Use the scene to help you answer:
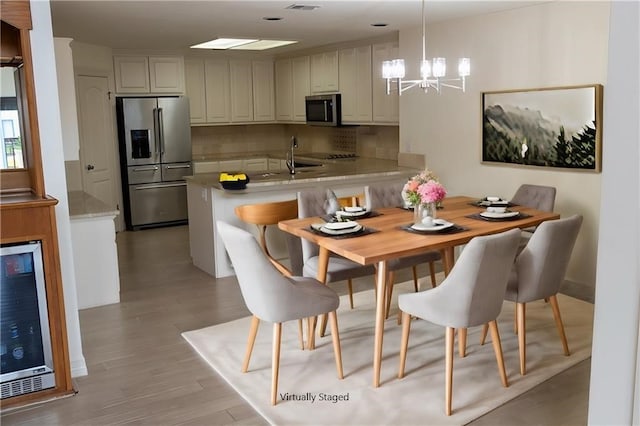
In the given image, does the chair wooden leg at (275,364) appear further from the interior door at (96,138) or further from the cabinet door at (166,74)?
the cabinet door at (166,74)

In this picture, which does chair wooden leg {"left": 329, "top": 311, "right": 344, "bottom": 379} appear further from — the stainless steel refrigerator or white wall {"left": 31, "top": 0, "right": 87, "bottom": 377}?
the stainless steel refrigerator

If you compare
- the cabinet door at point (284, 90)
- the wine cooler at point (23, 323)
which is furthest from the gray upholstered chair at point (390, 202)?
the cabinet door at point (284, 90)

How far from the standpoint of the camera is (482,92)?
525 centimetres

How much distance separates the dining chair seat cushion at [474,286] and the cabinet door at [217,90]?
5.99m

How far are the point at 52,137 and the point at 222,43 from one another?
4288 mm

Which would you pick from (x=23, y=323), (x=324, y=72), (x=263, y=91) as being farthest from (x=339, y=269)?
(x=263, y=91)

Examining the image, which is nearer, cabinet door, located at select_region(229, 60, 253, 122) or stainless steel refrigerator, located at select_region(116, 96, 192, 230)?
stainless steel refrigerator, located at select_region(116, 96, 192, 230)

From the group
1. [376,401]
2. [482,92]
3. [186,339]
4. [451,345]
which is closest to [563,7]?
[482,92]

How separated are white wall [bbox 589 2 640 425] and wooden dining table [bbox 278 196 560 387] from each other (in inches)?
67.8

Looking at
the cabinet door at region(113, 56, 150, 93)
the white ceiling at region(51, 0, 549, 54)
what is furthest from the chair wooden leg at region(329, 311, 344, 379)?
the cabinet door at region(113, 56, 150, 93)

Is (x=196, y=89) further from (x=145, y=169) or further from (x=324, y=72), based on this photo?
(x=324, y=72)

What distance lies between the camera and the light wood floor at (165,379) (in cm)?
289

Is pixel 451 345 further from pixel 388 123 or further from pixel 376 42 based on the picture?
pixel 376 42

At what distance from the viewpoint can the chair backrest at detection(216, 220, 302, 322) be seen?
291cm
